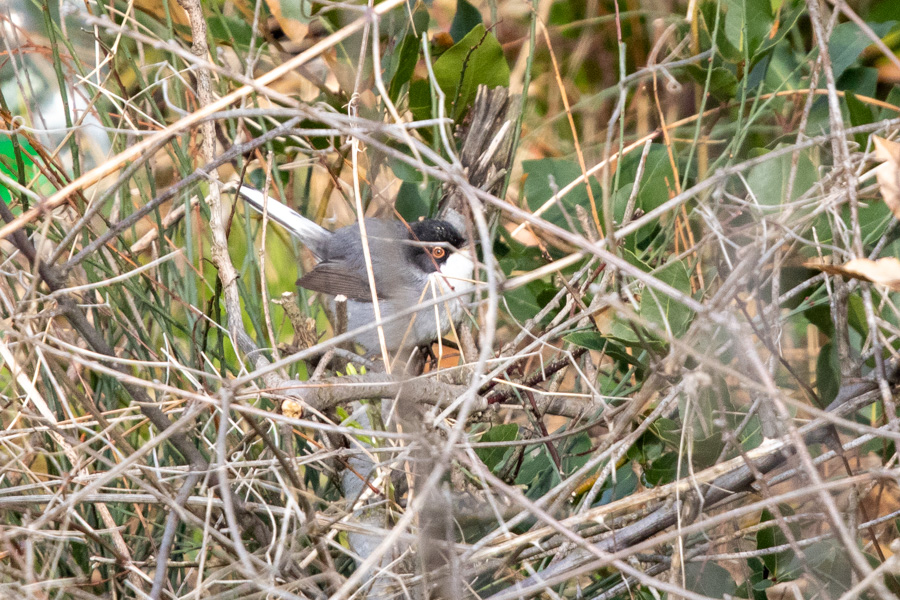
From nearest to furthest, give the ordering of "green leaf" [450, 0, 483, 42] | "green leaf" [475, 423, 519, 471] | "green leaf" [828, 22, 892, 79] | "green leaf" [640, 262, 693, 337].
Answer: "green leaf" [640, 262, 693, 337] < "green leaf" [475, 423, 519, 471] < "green leaf" [828, 22, 892, 79] < "green leaf" [450, 0, 483, 42]

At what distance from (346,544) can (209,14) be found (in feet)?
6.80

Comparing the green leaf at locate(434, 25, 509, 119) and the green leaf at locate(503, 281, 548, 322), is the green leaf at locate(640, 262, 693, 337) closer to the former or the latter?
the green leaf at locate(503, 281, 548, 322)

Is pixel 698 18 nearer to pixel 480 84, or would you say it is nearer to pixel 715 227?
pixel 480 84

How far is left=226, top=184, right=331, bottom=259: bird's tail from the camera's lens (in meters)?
3.08

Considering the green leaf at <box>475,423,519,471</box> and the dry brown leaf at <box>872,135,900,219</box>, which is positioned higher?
the dry brown leaf at <box>872,135,900,219</box>

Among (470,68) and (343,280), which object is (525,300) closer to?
(470,68)

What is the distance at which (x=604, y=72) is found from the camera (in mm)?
3943

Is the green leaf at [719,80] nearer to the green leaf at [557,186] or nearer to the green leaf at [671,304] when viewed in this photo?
the green leaf at [557,186]

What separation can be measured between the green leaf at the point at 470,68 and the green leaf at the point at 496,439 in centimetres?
125

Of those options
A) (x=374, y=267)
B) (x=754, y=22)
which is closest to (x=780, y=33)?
(x=754, y=22)

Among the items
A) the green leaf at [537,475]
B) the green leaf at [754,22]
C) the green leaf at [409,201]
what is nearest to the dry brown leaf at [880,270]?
the green leaf at [537,475]

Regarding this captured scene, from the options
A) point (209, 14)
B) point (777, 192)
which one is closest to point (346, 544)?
point (777, 192)

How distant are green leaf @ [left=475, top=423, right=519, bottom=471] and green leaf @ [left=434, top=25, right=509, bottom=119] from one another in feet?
4.10

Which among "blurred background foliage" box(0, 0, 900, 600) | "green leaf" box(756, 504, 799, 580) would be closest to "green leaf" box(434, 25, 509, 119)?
"blurred background foliage" box(0, 0, 900, 600)
